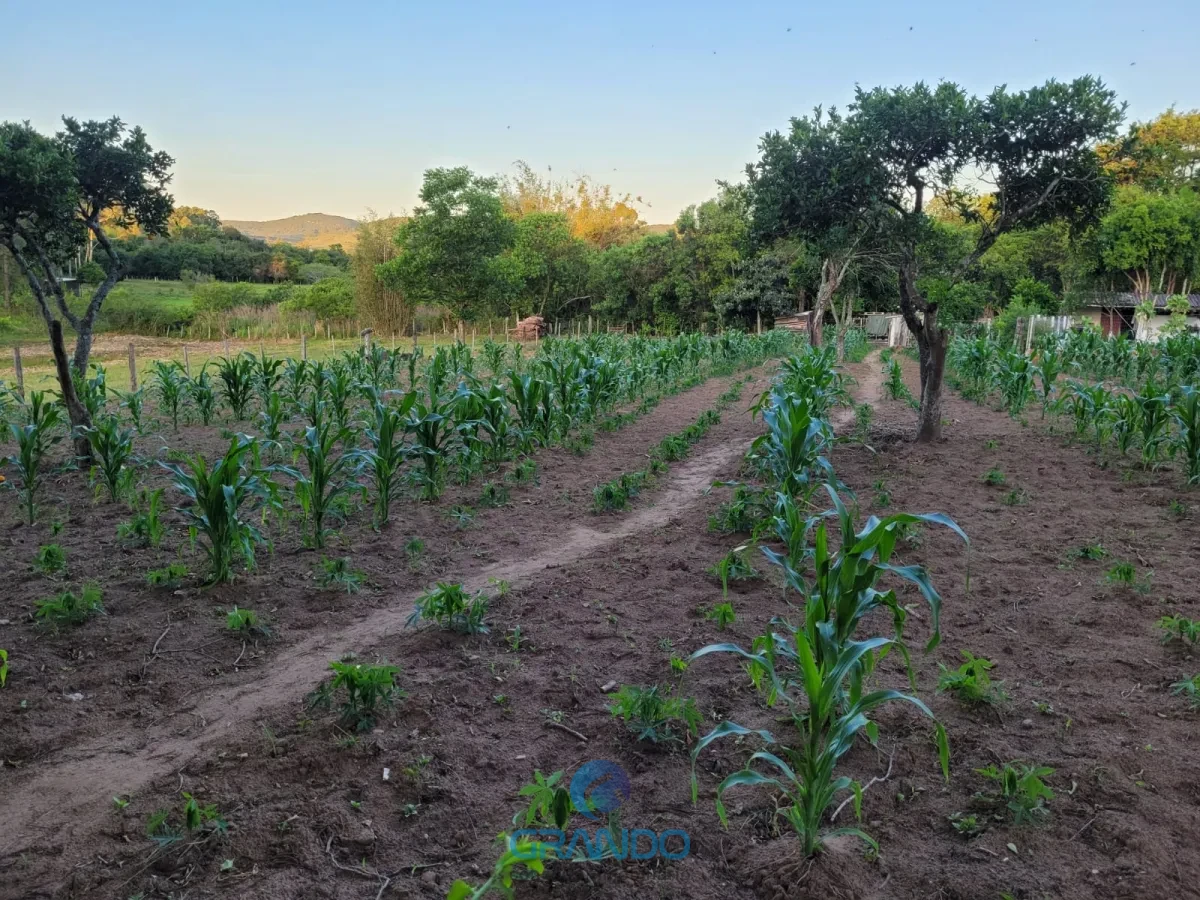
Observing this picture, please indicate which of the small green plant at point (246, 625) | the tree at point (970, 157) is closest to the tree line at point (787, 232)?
the tree at point (970, 157)

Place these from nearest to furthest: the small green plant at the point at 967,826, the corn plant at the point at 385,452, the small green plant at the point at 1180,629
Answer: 1. the small green plant at the point at 967,826
2. the small green plant at the point at 1180,629
3. the corn plant at the point at 385,452

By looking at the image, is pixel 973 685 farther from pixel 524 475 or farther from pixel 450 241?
pixel 450 241

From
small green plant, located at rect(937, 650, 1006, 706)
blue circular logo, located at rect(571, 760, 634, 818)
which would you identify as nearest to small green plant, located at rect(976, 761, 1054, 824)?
small green plant, located at rect(937, 650, 1006, 706)

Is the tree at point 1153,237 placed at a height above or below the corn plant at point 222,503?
above

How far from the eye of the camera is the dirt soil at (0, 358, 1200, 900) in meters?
2.37

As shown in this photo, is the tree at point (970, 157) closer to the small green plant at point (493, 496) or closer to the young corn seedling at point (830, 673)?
the small green plant at point (493, 496)

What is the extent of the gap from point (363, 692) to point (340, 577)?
1815mm

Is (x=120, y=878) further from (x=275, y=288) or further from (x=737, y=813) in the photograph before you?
(x=275, y=288)

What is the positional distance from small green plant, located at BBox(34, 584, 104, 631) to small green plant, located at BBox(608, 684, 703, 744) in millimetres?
3010

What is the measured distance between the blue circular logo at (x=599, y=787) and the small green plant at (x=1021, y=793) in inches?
48.8

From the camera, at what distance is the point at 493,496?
6.96m

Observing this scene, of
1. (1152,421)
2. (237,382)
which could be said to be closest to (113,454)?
(237,382)

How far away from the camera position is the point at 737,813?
8.68 ft

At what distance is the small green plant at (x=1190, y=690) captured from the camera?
128 inches
